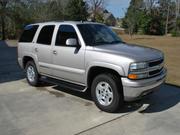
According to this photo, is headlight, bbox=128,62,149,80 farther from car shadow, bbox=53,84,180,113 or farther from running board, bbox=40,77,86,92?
running board, bbox=40,77,86,92

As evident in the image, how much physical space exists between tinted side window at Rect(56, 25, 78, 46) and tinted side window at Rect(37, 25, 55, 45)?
34 centimetres

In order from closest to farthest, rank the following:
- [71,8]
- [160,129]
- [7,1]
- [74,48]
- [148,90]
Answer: [160,129]
[148,90]
[74,48]
[7,1]
[71,8]

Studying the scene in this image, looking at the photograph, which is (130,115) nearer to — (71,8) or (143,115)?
(143,115)

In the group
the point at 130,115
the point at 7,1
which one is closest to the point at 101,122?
the point at 130,115

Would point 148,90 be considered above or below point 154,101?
above

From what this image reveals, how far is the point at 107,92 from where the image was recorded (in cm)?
555

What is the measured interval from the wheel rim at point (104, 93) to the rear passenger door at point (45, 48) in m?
1.77

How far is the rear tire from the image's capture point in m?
7.60

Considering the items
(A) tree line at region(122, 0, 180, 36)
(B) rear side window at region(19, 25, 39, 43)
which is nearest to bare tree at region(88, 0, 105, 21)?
Answer: (A) tree line at region(122, 0, 180, 36)

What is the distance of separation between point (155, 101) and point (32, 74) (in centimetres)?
365

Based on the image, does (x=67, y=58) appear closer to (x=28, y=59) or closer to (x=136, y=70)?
(x=136, y=70)

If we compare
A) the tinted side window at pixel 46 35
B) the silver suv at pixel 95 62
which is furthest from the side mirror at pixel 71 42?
the tinted side window at pixel 46 35

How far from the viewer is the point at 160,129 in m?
4.79

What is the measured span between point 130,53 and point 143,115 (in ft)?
4.32
